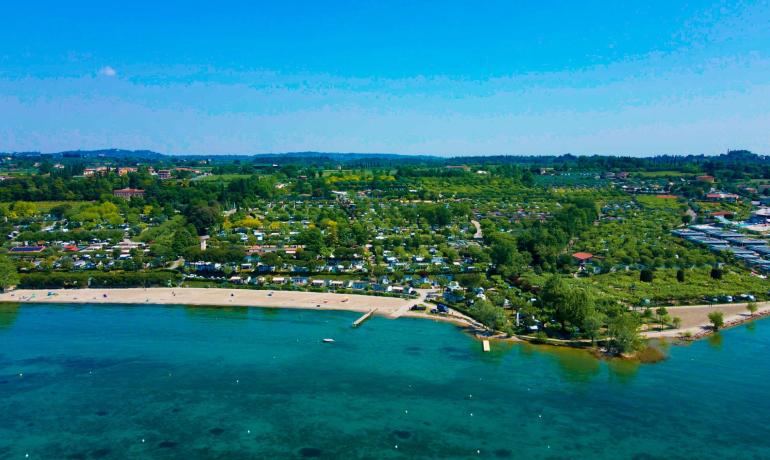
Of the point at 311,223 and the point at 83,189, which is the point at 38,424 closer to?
the point at 311,223

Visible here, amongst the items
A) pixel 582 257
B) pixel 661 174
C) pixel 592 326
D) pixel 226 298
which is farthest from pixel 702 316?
pixel 661 174

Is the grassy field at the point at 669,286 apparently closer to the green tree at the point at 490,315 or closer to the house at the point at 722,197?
the green tree at the point at 490,315

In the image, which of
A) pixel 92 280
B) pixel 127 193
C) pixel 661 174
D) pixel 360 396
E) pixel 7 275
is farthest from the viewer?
pixel 661 174

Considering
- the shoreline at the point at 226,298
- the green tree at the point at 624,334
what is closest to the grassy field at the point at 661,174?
the shoreline at the point at 226,298

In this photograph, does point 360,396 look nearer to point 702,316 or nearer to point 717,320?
point 717,320

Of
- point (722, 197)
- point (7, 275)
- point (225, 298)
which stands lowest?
point (225, 298)

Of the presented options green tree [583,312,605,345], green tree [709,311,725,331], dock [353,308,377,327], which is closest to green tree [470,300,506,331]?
green tree [583,312,605,345]
